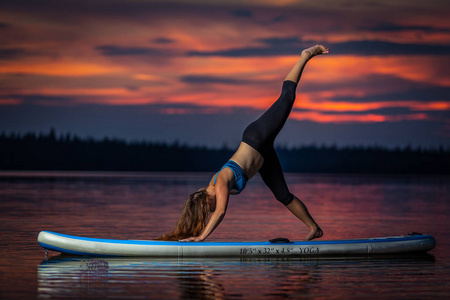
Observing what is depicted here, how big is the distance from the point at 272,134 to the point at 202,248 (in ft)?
6.63

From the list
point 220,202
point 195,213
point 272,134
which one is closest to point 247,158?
point 272,134

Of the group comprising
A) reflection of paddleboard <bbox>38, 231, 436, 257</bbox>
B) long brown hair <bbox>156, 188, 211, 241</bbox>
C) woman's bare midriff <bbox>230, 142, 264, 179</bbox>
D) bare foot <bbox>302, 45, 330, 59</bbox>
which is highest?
bare foot <bbox>302, 45, 330, 59</bbox>

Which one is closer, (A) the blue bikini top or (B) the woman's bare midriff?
(A) the blue bikini top

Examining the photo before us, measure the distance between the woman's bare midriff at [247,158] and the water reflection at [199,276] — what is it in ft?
4.54

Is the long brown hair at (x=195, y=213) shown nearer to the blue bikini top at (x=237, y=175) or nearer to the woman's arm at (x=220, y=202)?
the woman's arm at (x=220, y=202)

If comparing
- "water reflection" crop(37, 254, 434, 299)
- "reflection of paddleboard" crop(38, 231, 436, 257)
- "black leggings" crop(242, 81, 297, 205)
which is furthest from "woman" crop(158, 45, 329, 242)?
"water reflection" crop(37, 254, 434, 299)

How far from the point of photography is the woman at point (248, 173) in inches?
436

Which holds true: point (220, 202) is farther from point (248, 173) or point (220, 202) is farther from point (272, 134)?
point (272, 134)

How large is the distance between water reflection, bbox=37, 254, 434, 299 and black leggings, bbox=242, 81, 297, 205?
128 centimetres

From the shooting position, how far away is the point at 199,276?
31.7ft

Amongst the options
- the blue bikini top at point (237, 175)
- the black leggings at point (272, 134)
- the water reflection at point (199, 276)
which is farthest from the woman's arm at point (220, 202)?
the black leggings at point (272, 134)

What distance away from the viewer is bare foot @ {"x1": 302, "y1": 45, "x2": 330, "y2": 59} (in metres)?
12.1

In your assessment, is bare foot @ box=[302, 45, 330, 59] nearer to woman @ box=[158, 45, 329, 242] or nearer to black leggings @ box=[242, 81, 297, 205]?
woman @ box=[158, 45, 329, 242]

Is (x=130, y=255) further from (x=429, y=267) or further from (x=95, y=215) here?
(x=95, y=215)
